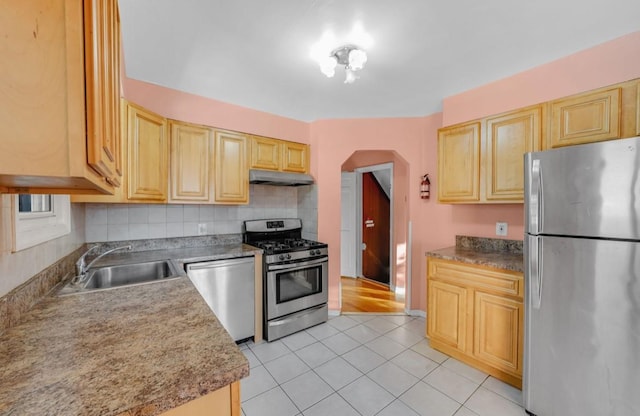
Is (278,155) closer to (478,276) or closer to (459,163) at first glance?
(459,163)

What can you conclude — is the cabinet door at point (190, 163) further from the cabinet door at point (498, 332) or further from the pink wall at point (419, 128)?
the cabinet door at point (498, 332)

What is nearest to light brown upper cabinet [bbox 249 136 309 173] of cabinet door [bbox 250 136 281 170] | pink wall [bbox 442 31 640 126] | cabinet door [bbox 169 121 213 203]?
cabinet door [bbox 250 136 281 170]

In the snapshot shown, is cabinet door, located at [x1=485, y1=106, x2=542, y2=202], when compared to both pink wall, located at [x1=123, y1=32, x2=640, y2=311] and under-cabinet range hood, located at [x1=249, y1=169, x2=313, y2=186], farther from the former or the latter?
under-cabinet range hood, located at [x1=249, y1=169, x2=313, y2=186]

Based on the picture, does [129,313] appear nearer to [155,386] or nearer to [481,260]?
[155,386]

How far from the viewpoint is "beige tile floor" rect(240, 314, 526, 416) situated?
5.54 ft

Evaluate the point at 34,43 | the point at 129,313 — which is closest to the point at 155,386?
the point at 129,313

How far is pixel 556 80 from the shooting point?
1.93 m

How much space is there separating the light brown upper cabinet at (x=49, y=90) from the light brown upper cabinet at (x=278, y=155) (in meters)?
2.32

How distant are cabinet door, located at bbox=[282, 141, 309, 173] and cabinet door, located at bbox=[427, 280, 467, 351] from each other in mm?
1974

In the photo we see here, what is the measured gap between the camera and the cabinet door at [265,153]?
2831 millimetres

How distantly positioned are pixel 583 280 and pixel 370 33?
1936 mm

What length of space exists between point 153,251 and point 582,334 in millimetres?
3251

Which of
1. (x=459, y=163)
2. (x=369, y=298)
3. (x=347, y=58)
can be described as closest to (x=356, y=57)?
(x=347, y=58)

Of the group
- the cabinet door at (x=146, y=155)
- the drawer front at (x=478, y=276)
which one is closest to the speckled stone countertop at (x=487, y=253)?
the drawer front at (x=478, y=276)
